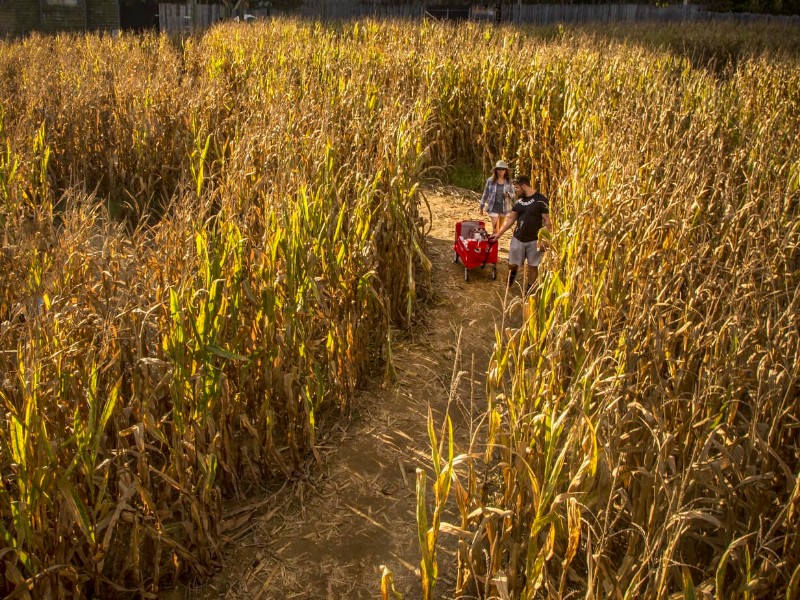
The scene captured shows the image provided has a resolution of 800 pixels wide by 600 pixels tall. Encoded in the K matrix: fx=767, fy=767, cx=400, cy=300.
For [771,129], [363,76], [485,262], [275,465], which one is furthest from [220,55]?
[275,465]

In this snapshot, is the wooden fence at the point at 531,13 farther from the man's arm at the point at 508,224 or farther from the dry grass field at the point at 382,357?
the man's arm at the point at 508,224

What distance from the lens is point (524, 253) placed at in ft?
19.4

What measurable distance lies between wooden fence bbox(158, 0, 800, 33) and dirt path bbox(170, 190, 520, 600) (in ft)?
55.5

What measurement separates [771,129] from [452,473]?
548cm

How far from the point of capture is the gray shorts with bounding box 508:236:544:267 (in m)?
5.85

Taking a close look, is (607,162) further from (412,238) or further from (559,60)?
(559,60)

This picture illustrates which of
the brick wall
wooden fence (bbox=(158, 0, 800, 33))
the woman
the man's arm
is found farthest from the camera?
wooden fence (bbox=(158, 0, 800, 33))

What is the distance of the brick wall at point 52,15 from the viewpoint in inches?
743

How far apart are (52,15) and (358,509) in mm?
19593

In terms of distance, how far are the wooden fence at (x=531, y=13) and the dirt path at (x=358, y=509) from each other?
16.9 metres

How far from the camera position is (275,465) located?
12.4ft

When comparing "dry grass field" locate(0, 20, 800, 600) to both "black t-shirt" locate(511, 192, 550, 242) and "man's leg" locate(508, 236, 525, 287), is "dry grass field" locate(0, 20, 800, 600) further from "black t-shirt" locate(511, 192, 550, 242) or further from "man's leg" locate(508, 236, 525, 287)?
"man's leg" locate(508, 236, 525, 287)

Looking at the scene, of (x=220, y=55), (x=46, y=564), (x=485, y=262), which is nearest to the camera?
(x=46, y=564)

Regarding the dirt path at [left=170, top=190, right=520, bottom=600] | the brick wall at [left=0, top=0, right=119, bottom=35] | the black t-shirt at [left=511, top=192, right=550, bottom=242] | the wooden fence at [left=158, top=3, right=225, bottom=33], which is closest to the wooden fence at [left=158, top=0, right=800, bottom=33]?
the wooden fence at [left=158, top=3, right=225, bottom=33]
